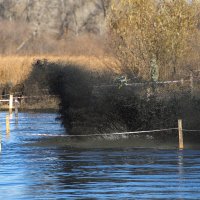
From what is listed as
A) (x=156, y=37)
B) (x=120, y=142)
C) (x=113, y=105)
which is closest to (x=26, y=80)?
(x=156, y=37)

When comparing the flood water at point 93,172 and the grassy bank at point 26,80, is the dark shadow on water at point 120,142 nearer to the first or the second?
the flood water at point 93,172

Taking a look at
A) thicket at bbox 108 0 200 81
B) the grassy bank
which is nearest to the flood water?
thicket at bbox 108 0 200 81

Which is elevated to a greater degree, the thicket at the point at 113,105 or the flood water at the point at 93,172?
the thicket at the point at 113,105

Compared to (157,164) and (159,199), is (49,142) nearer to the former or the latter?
(157,164)

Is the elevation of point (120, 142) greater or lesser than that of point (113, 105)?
lesser

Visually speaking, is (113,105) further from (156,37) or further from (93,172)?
(93,172)

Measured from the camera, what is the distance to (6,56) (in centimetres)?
5709

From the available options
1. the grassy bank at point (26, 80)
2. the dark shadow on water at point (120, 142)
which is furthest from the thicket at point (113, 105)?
the grassy bank at point (26, 80)

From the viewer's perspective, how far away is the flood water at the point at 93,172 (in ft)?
53.4

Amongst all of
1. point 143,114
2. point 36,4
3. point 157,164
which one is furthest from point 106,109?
point 36,4

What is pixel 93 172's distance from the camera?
65.1 feet

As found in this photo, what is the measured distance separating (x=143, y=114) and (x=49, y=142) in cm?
326

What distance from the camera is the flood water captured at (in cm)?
1628

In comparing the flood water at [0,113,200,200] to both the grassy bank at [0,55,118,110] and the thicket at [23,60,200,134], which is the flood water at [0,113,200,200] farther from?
the grassy bank at [0,55,118,110]
